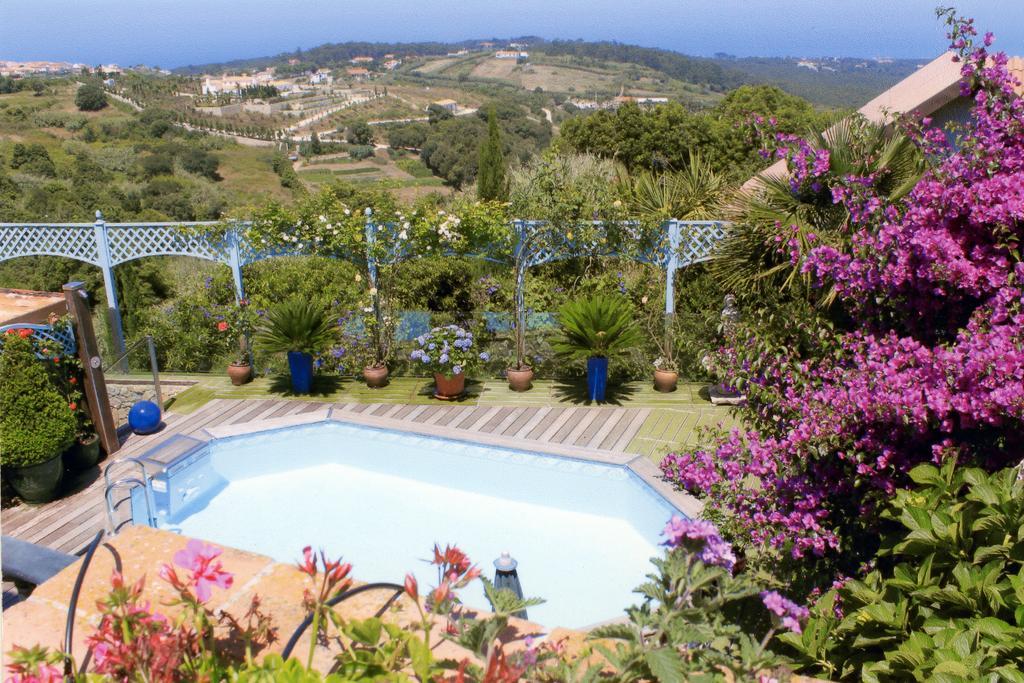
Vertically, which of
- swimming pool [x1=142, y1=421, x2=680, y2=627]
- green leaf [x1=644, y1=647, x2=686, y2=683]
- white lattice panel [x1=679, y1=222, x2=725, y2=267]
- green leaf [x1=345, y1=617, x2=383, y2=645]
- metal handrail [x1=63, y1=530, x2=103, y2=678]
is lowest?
swimming pool [x1=142, y1=421, x2=680, y2=627]

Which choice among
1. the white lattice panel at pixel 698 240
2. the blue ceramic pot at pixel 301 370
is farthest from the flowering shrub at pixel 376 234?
the white lattice panel at pixel 698 240

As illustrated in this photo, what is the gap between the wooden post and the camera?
5.75 meters

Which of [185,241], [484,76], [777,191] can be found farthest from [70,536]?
[484,76]

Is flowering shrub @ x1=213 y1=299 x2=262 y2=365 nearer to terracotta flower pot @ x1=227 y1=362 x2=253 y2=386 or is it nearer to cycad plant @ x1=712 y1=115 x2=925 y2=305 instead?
terracotta flower pot @ x1=227 y1=362 x2=253 y2=386

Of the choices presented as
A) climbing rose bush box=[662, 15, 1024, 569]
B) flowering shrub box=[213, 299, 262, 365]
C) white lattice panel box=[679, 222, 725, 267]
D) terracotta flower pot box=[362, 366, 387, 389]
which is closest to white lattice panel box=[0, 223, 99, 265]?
flowering shrub box=[213, 299, 262, 365]

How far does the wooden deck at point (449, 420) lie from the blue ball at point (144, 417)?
7 cm

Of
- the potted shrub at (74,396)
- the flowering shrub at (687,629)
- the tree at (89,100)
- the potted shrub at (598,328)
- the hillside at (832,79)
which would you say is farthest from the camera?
the hillside at (832,79)

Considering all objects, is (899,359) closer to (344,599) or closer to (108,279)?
(344,599)

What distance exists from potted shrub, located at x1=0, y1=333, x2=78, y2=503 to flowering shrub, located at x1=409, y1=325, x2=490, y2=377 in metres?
2.94

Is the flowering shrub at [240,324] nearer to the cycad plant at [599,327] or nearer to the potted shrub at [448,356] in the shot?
the potted shrub at [448,356]

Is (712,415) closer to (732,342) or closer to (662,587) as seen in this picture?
(732,342)

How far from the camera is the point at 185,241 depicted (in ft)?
27.3

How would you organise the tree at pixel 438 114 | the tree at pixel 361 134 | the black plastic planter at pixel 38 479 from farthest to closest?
the tree at pixel 438 114
the tree at pixel 361 134
the black plastic planter at pixel 38 479

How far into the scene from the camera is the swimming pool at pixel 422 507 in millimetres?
5062
